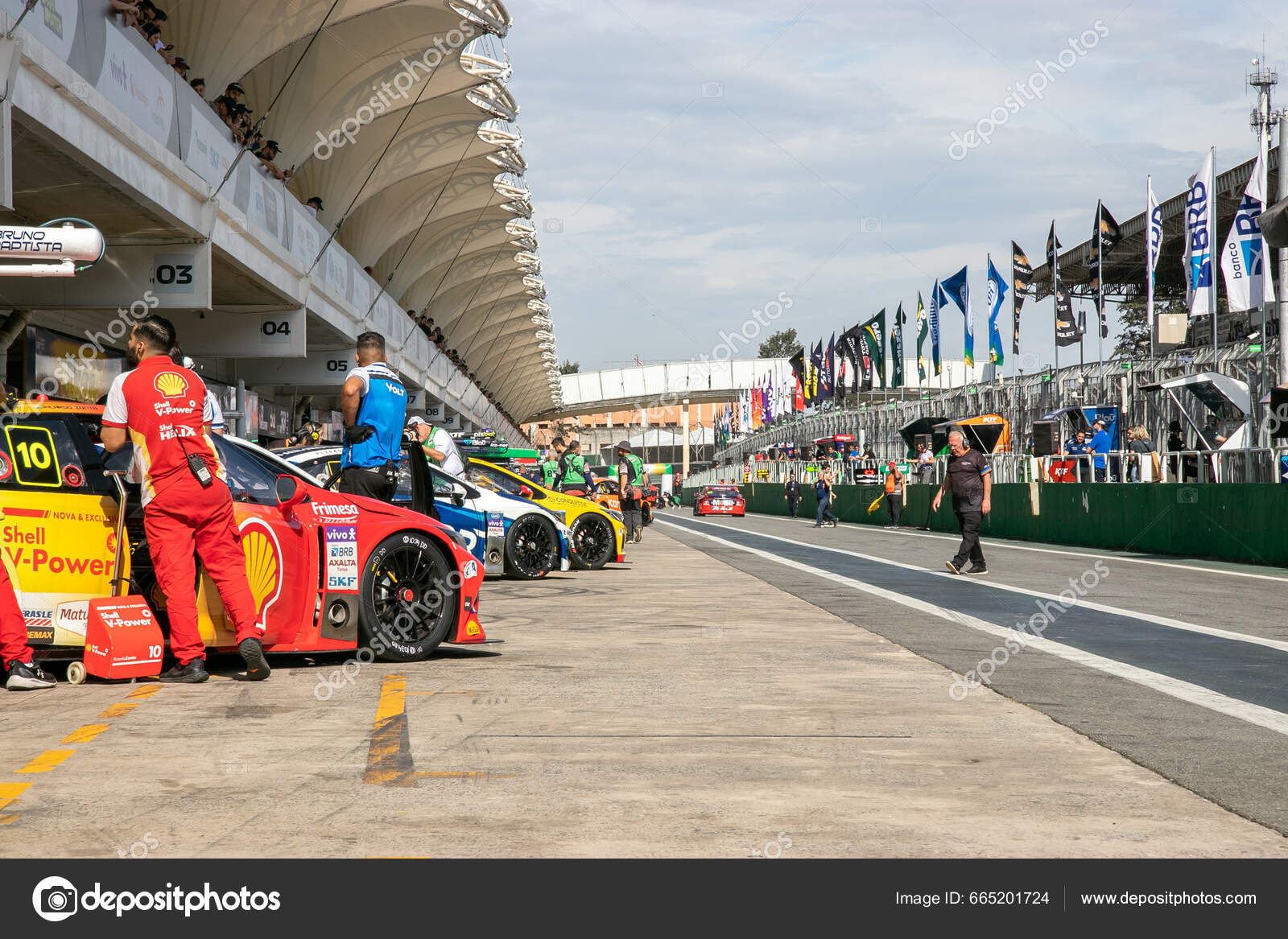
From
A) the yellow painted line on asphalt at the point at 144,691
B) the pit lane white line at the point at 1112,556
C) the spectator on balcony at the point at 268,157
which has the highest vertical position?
the spectator on balcony at the point at 268,157

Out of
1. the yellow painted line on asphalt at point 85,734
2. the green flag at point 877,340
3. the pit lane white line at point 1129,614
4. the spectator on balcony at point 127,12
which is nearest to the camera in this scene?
the yellow painted line on asphalt at point 85,734

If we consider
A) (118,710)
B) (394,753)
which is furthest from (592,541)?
(394,753)

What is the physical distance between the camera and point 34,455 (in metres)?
7.30

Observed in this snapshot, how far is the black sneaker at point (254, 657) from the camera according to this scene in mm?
7375

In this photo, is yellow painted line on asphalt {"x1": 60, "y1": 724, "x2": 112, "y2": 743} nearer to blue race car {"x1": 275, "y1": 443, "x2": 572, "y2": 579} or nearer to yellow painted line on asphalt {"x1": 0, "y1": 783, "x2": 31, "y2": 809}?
yellow painted line on asphalt {"x1": 0, "y1": 783, "x2": 31, "y2": 809}

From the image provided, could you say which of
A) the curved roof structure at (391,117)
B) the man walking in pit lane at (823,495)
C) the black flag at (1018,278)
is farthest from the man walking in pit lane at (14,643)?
the black flag at (1018,278)

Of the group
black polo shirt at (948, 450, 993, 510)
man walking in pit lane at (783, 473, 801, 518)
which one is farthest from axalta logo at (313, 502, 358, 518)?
man walking in pit lane at (783, 473, 801, 518)

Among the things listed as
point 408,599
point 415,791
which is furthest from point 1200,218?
point 415,791

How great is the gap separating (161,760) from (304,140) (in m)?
24.3

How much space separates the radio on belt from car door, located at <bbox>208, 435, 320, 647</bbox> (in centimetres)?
32

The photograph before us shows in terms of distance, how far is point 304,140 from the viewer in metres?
27.8

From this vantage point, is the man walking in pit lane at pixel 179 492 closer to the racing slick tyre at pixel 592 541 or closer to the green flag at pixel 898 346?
the racing slick tyre at pixel 592 541
